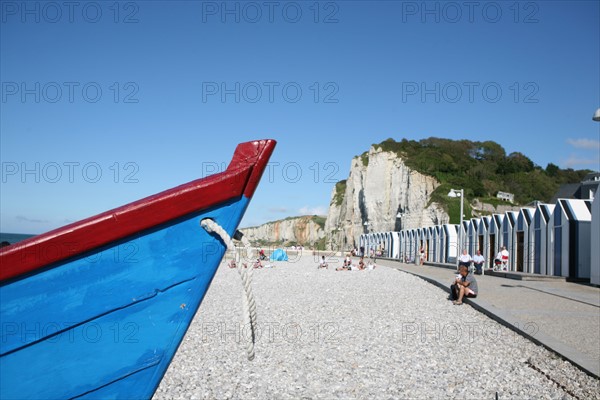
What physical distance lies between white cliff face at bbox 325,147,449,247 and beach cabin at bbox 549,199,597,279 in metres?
33.0

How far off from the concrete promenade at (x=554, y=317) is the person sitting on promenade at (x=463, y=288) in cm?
24

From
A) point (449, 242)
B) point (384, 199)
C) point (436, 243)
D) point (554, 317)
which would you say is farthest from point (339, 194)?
point (554, 317)

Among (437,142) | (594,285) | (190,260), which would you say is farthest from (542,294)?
(437,142)

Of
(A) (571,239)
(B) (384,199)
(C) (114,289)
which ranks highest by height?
(B) (384,199)

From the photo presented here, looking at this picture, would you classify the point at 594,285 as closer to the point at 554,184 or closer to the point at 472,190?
the point at 472,190

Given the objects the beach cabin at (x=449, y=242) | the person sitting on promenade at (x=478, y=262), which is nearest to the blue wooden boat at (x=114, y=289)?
the person sitting on promenade at (x=478, y=262)

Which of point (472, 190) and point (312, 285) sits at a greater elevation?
point (472, 190)

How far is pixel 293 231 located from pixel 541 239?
129 metres

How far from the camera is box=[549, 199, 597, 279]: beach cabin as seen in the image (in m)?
21.2

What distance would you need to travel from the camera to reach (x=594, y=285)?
19.1 m

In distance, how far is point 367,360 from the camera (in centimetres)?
694

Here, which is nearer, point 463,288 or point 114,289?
point 114,289

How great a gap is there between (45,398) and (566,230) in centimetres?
2298

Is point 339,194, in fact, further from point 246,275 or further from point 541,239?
point 246,275
